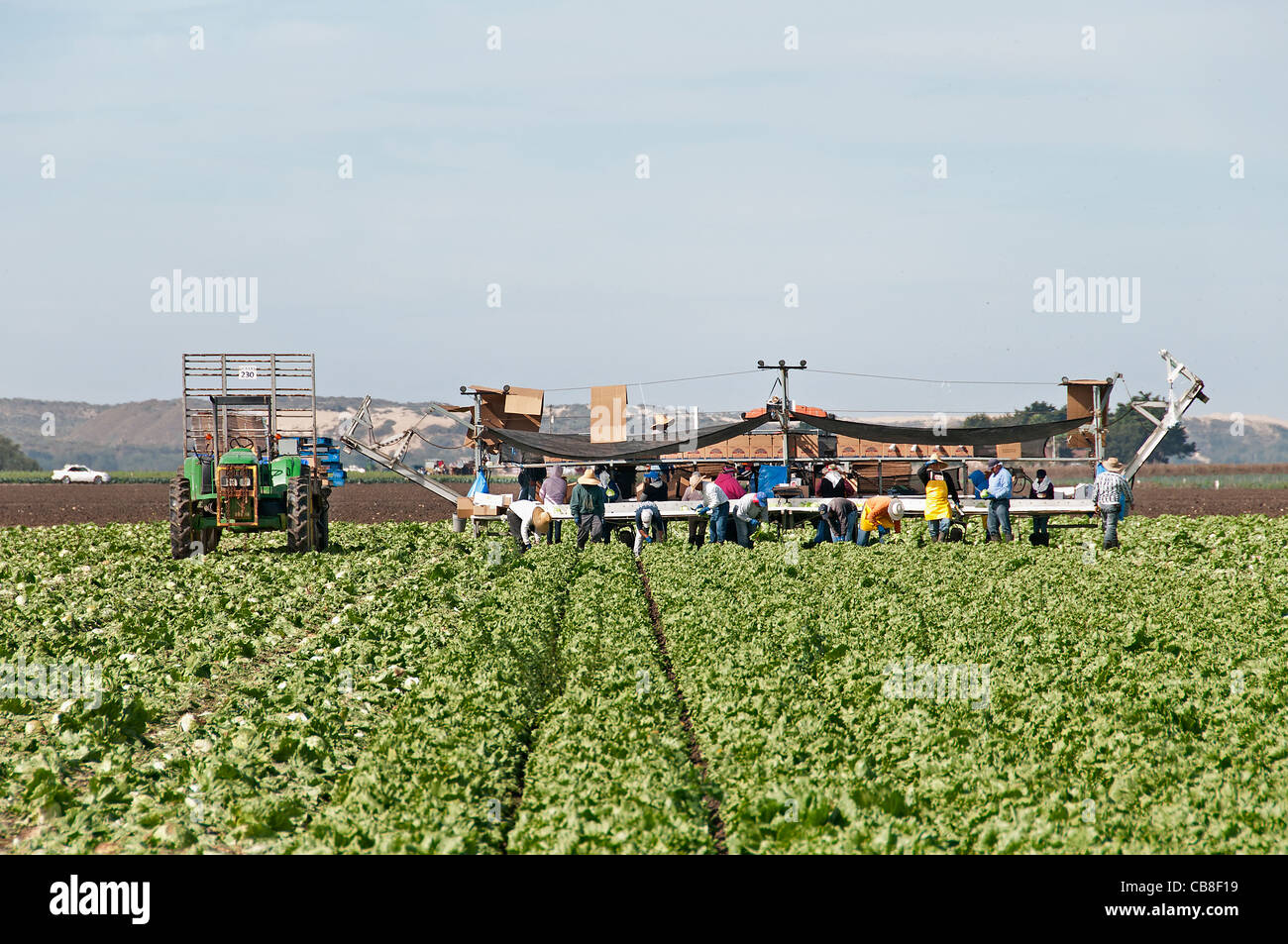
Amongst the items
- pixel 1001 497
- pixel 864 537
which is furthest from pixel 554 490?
pixel 1001 497

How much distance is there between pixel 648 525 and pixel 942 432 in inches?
265

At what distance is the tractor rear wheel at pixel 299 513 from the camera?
20.4m

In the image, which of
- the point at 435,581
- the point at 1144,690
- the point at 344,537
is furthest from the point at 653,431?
the point at 1144,690

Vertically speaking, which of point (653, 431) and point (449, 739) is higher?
point (653, 431)

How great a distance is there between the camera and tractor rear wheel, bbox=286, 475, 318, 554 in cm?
2038

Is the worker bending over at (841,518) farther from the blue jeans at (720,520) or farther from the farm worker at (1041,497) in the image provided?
the farm worker at (1041,497)

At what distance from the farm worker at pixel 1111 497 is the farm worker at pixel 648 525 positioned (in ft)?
26.6

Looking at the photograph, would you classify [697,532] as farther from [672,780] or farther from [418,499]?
[418,499]

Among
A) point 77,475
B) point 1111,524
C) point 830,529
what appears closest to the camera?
point 1111,524

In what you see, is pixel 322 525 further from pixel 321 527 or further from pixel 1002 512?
pixel 1002 512

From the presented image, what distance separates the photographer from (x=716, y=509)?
74.6ft

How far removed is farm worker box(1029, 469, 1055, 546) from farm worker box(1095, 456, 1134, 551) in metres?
1.42
